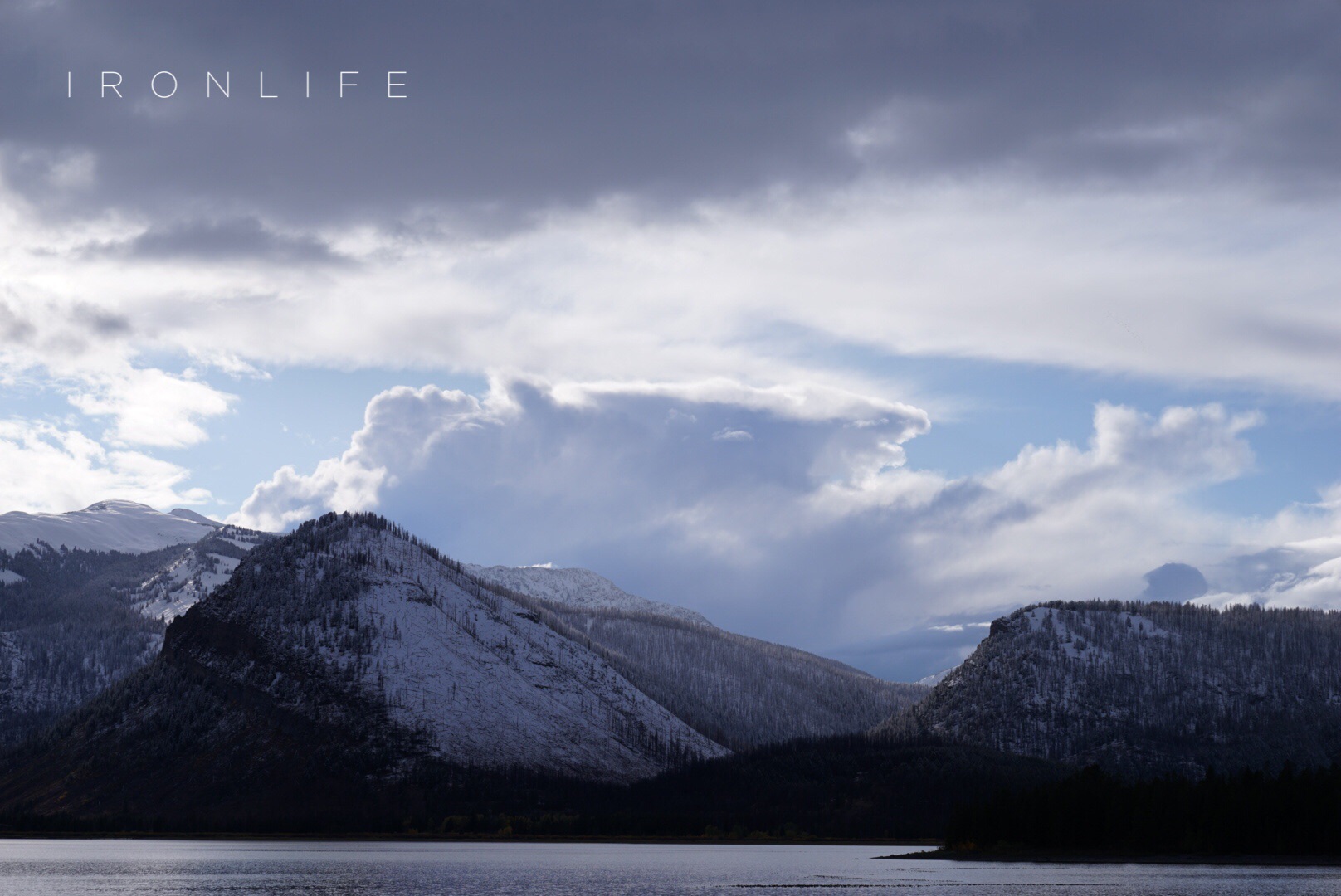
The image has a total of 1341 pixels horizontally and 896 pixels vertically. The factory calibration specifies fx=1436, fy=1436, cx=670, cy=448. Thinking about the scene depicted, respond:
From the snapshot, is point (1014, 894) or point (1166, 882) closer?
point (1014, 894)

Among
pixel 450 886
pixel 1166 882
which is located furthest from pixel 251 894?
pixel 1166 882

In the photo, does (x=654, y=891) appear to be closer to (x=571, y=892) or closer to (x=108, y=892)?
(x=571, y=892)

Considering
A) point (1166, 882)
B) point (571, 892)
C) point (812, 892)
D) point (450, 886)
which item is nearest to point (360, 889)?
point (450, 886)

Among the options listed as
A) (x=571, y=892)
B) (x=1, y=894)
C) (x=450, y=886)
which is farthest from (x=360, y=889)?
(x=1, y=894)

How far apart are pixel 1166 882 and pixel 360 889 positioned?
108280 millimetres

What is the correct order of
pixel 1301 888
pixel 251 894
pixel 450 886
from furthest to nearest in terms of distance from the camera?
pixel 450 886 → pixel 251 894 → pixel 1301 888

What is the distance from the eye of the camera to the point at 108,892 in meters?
190

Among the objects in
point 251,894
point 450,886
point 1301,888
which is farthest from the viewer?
point 450,886

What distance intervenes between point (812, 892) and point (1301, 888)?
60.4m

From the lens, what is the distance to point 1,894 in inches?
7411

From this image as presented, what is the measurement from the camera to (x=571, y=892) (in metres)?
190

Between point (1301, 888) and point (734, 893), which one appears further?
point (734, 893)

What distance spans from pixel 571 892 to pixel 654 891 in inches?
442

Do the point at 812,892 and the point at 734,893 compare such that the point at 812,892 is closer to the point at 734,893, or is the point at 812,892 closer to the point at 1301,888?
the point at 734,893
